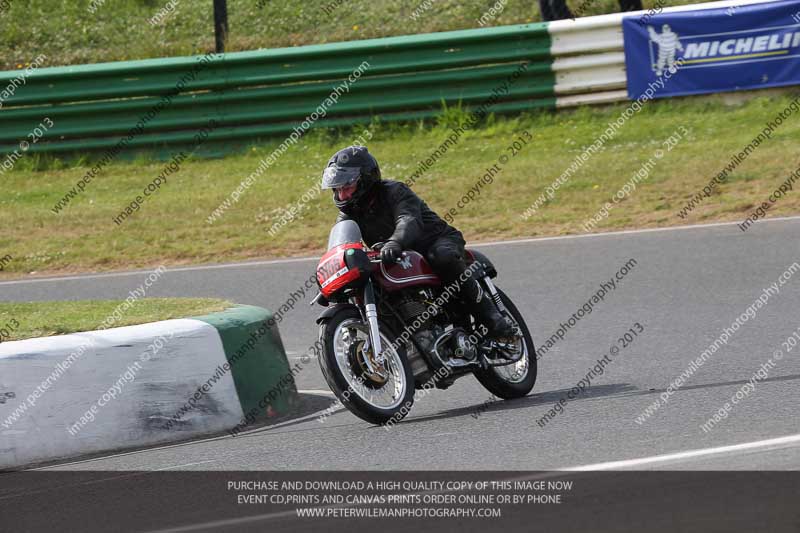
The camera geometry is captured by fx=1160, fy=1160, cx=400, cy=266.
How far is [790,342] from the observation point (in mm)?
8383

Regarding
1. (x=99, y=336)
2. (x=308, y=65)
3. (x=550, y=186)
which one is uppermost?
(x=99, y=336)

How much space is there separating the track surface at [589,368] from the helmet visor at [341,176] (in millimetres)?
1488

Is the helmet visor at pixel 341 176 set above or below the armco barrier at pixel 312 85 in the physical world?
above

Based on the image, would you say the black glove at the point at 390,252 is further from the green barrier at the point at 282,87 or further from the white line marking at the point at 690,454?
the green barrier at the point at 282,87

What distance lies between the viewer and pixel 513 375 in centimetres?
779

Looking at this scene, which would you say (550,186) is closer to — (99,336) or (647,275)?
(647,275)

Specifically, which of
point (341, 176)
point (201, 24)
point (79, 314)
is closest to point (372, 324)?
point (341, 176)

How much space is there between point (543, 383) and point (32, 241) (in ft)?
30.6

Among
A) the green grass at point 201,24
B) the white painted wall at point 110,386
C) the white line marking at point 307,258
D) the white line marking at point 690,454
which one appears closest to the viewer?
the white line marking at point 690,454

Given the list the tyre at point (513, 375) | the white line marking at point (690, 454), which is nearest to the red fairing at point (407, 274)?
the tyre at point (513, 375)

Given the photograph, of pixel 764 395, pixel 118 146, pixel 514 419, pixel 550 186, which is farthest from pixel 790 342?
pixel 118 146

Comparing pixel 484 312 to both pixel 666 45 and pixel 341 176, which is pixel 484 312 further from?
pixel 666 45

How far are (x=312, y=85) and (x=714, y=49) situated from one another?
6063 mm

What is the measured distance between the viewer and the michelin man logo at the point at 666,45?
16984mm
